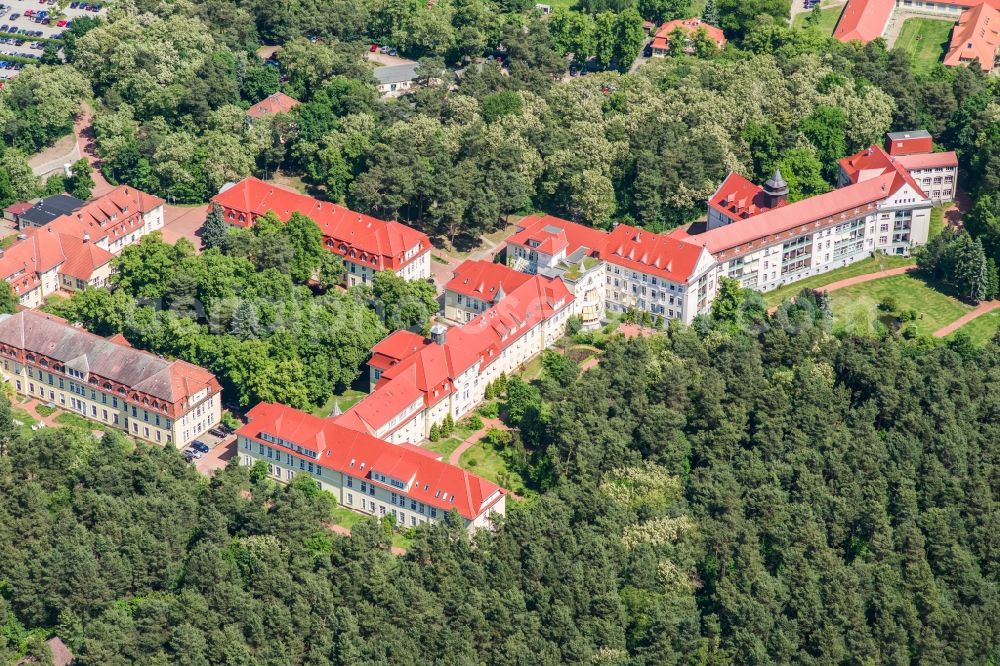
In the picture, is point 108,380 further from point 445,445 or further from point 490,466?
point 490,466

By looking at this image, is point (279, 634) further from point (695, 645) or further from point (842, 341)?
point (842, 341)

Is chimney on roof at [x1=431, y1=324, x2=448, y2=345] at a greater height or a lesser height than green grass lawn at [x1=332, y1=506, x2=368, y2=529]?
greater

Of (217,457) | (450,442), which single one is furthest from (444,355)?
(217,457)

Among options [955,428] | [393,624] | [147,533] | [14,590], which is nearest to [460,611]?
[393,624]

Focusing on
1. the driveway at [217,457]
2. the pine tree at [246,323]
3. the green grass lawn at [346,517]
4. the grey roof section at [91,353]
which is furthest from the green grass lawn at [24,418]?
the green grass lawn at [346,517]

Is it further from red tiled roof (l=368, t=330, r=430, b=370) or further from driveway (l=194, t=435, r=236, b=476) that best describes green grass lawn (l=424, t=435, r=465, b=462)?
driveway (l=194, t=435, r=236, b=476)

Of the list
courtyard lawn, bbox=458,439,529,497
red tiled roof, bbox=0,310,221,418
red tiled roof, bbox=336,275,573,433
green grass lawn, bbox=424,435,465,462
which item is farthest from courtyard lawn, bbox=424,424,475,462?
red tiled roof, bbox=0,310,221,418
